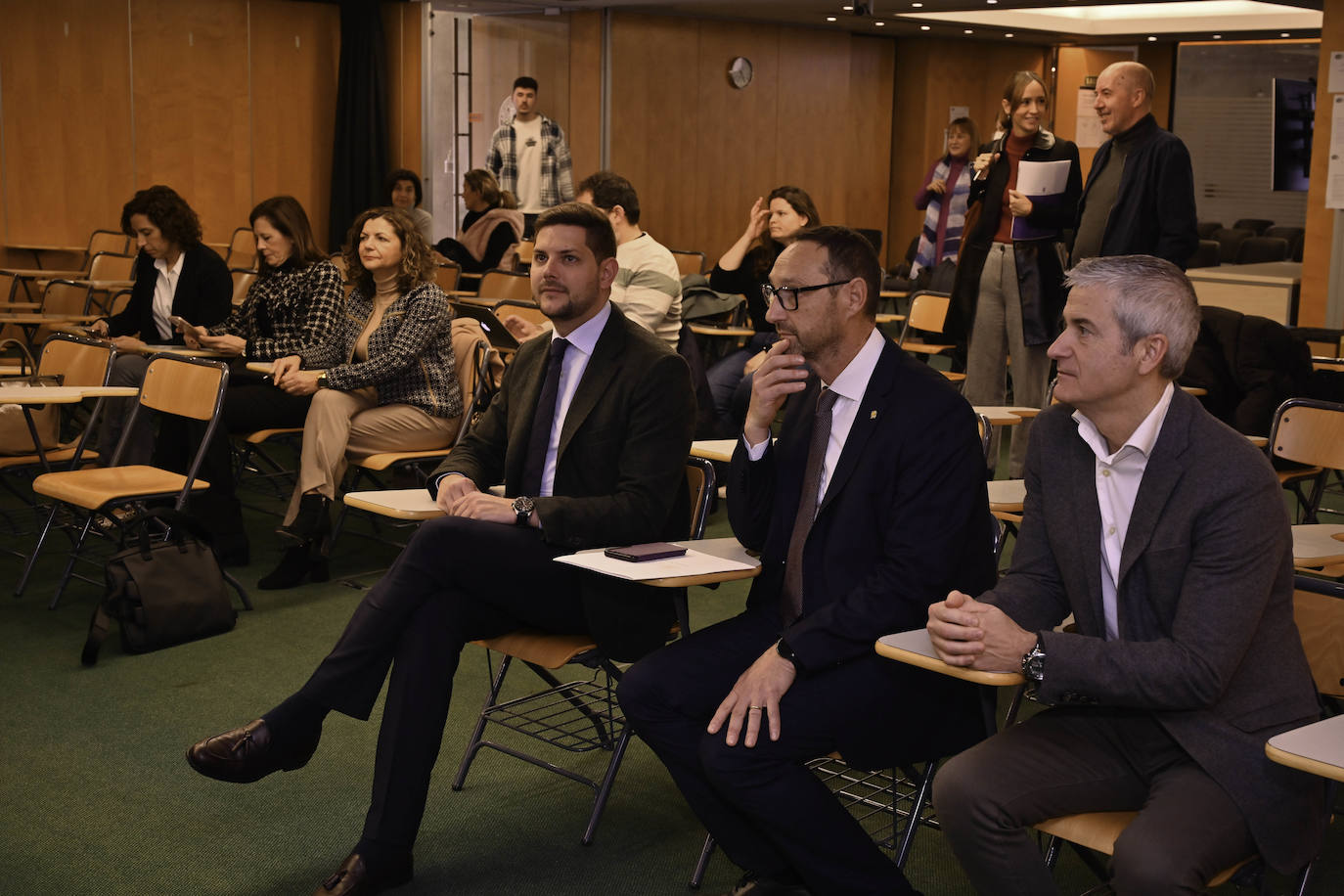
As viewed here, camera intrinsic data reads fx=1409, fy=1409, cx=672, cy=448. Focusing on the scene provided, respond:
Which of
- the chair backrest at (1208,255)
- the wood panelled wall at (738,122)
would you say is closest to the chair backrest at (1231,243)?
the chair backrest at (1208,255)

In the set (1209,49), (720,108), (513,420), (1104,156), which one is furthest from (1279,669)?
A: (1209,49)

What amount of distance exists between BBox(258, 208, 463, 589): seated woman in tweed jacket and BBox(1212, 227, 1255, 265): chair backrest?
10829mm

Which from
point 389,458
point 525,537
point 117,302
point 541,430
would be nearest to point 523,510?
point 525,537

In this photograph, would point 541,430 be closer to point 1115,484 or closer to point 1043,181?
point 1115,484

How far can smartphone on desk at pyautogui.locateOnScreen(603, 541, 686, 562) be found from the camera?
286cm

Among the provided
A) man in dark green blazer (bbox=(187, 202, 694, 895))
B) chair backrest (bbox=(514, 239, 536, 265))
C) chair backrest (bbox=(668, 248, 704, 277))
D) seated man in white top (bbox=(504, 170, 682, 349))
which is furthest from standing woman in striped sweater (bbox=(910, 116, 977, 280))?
man in dark green blazer (bbox=(187, 202, 694, 895))

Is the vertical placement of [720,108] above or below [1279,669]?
above

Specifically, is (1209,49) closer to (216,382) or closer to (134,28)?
(134,28)

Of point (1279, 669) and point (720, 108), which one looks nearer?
point (1279, 669)

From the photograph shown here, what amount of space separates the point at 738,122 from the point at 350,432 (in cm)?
1022

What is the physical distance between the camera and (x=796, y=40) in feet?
48.7

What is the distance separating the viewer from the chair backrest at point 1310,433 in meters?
3.99

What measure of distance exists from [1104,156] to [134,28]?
891cm

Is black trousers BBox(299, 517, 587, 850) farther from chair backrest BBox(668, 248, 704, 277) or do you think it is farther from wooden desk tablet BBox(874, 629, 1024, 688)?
chair backrest BBox(668, 248, 704, 277)
